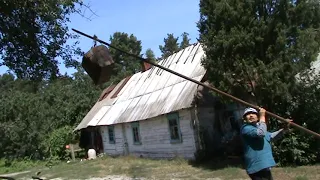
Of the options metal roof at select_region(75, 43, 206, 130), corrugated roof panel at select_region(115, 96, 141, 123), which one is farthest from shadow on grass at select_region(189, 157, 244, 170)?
corrugated roof panel at select_region(115, 96, 141, 123)

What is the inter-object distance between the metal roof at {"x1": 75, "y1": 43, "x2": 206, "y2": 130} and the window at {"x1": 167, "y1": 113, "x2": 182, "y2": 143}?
643mm

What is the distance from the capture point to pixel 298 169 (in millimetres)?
12867

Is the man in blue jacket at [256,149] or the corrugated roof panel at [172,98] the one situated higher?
the corrugated roof panel at [172,98]

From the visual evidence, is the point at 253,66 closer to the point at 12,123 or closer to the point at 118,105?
the point at 118,105

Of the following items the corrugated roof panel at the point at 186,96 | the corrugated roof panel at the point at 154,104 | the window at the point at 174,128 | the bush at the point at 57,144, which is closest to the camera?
the corrugated roof panel at the point at 186,96

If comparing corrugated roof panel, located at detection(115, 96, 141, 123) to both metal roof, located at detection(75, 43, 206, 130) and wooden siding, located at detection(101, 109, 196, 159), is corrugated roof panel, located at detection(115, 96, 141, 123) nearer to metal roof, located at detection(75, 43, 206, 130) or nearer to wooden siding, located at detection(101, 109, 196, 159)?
metal roof, located at detection(75, 43, 206, 130)

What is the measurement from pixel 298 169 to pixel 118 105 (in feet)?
56.4

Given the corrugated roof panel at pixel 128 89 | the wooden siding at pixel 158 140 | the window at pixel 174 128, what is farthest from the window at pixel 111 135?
the window at pixel 174 128

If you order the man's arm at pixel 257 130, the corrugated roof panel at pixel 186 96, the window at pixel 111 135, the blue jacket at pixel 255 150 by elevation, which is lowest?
the blue jacket at pixel 255 150

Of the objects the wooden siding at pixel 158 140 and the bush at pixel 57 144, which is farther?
the bush at pixel 57 144

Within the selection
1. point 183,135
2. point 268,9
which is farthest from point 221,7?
point 183,135

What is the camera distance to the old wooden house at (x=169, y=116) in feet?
60.6

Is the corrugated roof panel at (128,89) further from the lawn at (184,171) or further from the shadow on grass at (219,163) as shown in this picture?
the shadow on grass at (219,163)

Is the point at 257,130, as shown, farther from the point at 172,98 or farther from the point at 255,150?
the point at 172,98
